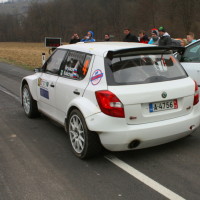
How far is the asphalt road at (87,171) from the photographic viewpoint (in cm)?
344

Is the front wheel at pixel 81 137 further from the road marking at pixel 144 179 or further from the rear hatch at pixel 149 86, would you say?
the rear hatch at pixel 149 86

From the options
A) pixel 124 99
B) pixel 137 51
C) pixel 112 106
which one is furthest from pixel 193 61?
pixel 112 106

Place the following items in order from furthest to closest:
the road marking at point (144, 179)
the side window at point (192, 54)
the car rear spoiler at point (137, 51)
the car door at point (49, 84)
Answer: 1. the side window at point (192, 54)
2. the car door at point (49, 84)
3. the car rear spoiler at point (137, 51)
4. the road marking at point (144, 179)

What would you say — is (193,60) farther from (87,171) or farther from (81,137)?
(87,171)

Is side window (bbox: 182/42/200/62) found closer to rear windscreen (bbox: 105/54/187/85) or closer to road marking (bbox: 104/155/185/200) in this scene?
rear windscreen (bbox: 105/54/187/85)

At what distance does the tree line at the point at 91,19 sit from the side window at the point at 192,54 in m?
46.4

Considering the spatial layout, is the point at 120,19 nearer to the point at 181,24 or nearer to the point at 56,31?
the point at 56,31

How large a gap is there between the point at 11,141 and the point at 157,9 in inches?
2503

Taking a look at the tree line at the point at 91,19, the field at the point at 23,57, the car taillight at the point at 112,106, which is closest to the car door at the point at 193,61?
the car taillight at the point at 112,106

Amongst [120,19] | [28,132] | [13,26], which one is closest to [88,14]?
[120,19]

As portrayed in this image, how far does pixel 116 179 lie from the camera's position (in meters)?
3.76

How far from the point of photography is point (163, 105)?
415 centimetres

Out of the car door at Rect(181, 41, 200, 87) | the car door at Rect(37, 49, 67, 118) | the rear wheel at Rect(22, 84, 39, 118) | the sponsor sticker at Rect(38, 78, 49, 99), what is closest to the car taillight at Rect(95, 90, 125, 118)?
the car door at Rect(37, 49, 67, 118)

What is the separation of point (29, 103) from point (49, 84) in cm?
128
